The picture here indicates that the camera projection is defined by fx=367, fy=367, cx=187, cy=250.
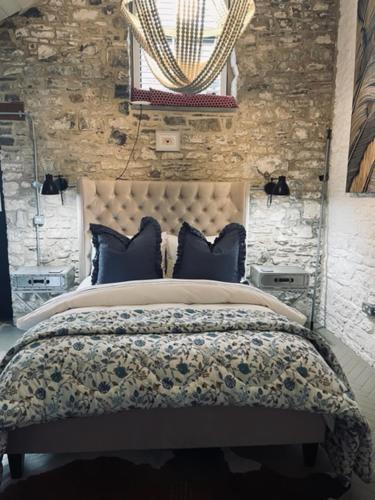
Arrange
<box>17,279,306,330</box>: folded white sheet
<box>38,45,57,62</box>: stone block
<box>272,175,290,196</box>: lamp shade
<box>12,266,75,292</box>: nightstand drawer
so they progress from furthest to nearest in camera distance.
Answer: <box>272,175,290,196</box>: lamp shade < <box>38,45,57,62</box>: stone block < <box>12,266,75,292</box>: nightstand drawer < <box>17,279,306,330</box>: folded white sheet

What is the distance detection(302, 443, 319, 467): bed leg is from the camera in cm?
188

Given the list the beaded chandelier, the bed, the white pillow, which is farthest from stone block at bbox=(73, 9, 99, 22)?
the bed

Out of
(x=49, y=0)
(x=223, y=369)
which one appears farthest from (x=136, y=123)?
(x=223, y=369)

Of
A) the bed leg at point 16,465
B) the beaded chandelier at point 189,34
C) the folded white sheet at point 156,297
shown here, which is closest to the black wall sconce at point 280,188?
the folded white sheet at point 156,297

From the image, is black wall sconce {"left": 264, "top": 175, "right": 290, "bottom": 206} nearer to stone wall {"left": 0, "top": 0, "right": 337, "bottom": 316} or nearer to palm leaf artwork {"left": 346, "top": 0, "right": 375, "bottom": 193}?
stone wall {"left": 0, "top": 0, "right": 337, "bottom": 316}

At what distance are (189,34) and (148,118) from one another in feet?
6.80

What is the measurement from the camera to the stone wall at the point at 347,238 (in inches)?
124

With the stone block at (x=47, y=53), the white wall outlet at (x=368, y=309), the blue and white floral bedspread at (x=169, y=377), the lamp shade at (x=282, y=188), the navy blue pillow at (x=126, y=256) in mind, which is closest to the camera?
the blue and white floral bedspread at (x=169, y=377)

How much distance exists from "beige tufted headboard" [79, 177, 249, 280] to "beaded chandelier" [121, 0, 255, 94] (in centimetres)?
171

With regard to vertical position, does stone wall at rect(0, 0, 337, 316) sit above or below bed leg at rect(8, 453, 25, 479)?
above

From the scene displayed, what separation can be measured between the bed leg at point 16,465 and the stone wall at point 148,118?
7.30 feet

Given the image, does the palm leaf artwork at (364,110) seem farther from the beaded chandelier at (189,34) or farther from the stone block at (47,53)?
the stone block at (47,53)

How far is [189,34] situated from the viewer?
1.67 meters

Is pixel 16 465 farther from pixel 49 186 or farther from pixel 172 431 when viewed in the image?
pixel 49 186
